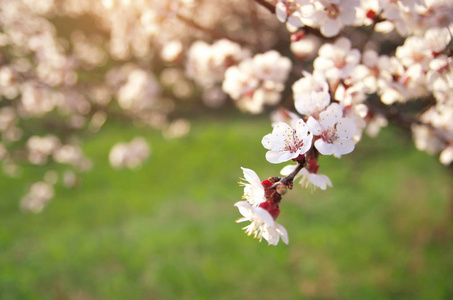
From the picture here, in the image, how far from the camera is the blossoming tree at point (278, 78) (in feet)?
2.91

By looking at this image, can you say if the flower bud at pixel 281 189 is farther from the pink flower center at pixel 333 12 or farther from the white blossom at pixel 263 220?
the pink flower center at pixel 333 12

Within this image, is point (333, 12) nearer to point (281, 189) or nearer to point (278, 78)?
point (278, 78)

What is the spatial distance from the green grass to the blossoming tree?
3.22ft

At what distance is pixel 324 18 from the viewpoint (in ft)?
3.67

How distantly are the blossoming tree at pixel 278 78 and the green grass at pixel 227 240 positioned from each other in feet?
3.22

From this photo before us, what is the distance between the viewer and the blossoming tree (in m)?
0.89

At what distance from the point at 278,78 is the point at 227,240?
3.20 meters

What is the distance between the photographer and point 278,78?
1556 mm

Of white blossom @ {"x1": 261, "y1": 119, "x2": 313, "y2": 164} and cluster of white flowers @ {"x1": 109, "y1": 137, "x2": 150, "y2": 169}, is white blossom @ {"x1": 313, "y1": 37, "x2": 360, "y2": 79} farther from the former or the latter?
cluster of white flowers @ {"x1": 109, "y1": 137, "x2": 150, "y2": 169}

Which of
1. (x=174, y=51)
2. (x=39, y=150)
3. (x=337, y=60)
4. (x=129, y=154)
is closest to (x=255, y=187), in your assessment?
(x=337, y=60)

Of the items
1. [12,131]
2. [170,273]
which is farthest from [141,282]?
[12,131]

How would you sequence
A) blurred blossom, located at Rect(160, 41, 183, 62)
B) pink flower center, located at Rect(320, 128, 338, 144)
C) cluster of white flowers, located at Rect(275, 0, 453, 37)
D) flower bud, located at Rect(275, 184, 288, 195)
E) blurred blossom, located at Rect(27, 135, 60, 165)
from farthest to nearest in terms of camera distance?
blurred blossom, located at Rect(27, 135, 60, 165) < blurred blossom, located at Rect(160, 41, 183, 62) < cluster of white flowers, located at Rect(275, 0, 453, 37) < pink flower center, located at Rect(320, 128, 338, 144) < flower bud, located at Rect(275, 184, 288, 195)

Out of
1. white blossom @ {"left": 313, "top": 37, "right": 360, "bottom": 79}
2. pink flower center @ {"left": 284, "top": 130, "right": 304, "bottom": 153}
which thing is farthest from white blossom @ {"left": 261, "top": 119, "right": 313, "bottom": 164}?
white blossom @ {"left": 313, "top": 37, "right": 360, "bottom": 79}

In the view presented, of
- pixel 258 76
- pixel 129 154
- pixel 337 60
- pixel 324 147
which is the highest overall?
pixel 129 154
